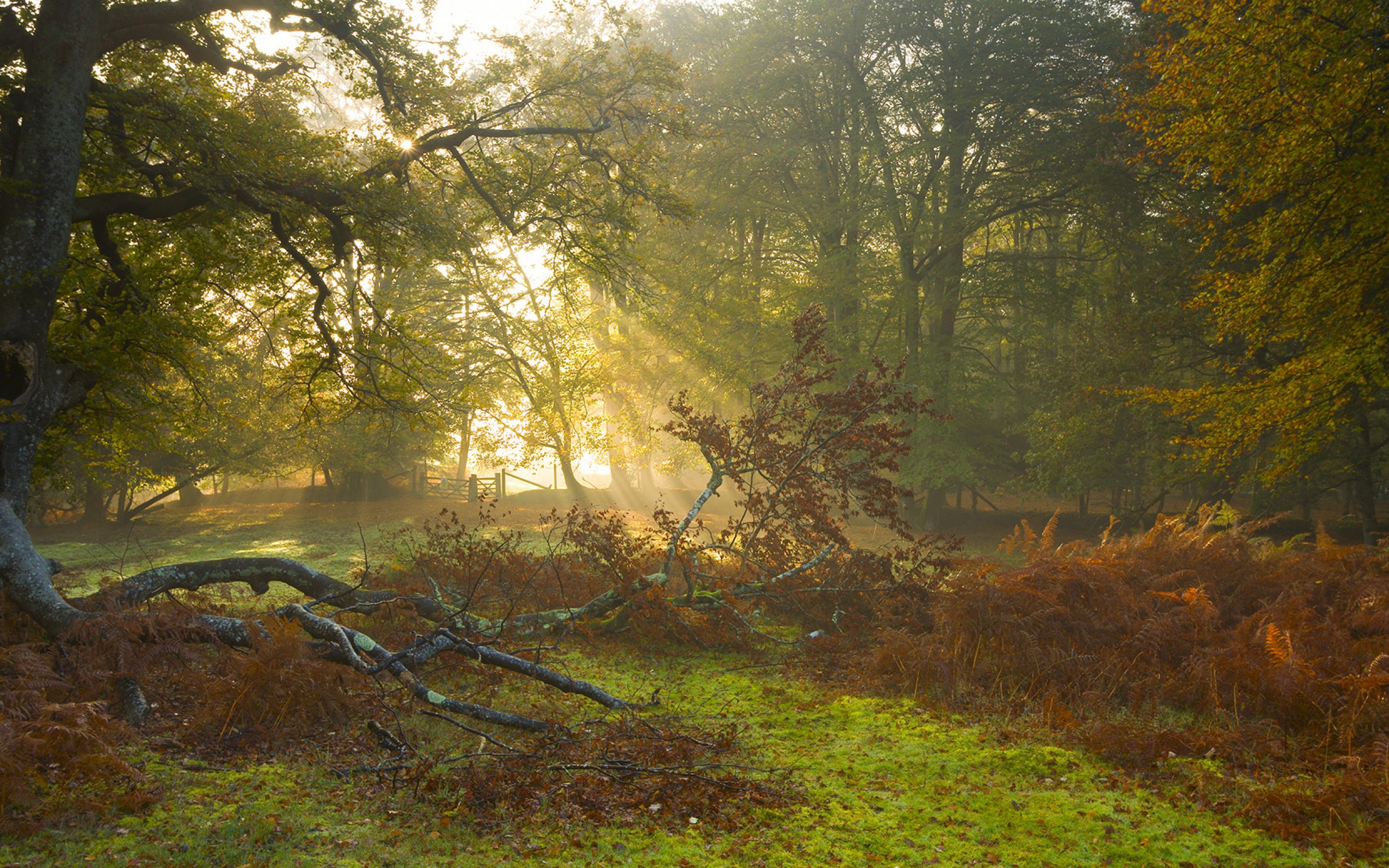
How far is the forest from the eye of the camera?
4.37 m

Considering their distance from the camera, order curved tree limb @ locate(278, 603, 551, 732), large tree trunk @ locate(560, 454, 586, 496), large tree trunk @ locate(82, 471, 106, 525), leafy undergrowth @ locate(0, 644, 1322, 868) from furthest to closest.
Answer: large tree trunk @ locate(560, 454, 586, 496) → large tree trunk @ locate(82, 471, 106, 525) → curved tree limb @ locate(278, 603, 551, 732) → leafy undergrowth @ locate(0, 644, 1322, 868)

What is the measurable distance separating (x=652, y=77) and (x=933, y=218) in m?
11.7

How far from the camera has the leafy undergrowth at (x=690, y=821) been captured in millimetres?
3574

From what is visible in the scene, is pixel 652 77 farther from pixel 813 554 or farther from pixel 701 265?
pixel 701 265

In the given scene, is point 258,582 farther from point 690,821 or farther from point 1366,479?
point 1366,479

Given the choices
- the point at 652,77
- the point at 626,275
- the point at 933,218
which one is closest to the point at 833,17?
the point at 933,218

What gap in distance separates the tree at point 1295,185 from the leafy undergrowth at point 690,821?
900 centimetres

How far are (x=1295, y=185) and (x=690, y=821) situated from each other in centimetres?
Answer: 1242

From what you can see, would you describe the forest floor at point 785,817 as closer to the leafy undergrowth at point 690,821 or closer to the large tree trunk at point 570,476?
the leafy undergrowth at point 690,821

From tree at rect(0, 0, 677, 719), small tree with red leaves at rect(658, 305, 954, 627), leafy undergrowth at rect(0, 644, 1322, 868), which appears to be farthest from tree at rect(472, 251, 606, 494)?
leafy undergrowth at rect(0, 644, 1322, 868)

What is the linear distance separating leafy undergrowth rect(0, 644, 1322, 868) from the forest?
0.10 ft

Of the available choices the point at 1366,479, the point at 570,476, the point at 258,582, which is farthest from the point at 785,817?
the point at 570,476

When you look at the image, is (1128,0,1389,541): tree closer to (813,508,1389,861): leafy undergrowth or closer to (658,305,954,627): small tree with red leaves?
(813,508,1389,861): leafy undergrowth

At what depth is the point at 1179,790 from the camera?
Result: 4.75 m
